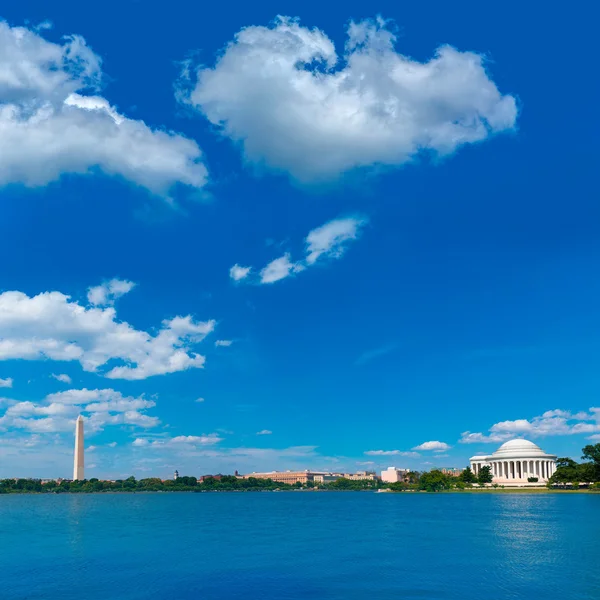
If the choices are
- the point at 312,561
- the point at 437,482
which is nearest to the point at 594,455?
the point at 437,482

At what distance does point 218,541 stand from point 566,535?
1291 inches

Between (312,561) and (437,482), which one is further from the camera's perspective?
(437,482)

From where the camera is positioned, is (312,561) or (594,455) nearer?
(312,561)

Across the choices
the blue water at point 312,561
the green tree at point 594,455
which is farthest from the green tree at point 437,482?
the blue water at point 312,561

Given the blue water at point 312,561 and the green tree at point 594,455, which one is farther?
the green tree at point 594,455

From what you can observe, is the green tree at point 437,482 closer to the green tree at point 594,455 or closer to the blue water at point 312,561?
the green tree at point 594,455

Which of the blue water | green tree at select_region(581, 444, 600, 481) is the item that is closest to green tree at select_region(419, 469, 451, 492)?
green tree at select_region(581, 444, 600, 481)

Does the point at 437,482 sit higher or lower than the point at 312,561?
lower

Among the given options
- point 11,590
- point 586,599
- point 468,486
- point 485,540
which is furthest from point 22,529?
point 468,486

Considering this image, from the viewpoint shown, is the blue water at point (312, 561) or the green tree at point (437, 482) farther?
the green tree at point (437, 482)

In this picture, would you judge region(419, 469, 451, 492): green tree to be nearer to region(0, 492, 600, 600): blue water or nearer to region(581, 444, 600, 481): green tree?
region(581, 444, 600, 481): green tree

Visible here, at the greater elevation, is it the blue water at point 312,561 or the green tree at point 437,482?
the blue water at point 312,561

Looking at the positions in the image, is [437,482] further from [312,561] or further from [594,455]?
[312,561]

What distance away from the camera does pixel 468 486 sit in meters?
192
